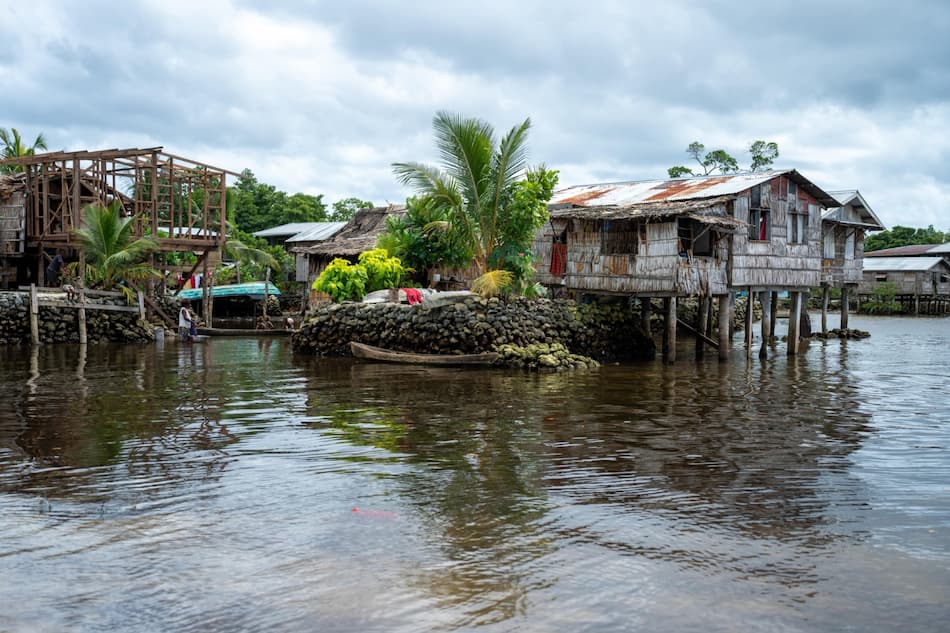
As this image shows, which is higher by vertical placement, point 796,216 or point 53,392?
point 796,216

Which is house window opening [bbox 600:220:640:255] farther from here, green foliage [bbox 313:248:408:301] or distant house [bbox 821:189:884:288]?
→ distant house [bbox 821:189:884:288]

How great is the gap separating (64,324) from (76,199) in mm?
4426

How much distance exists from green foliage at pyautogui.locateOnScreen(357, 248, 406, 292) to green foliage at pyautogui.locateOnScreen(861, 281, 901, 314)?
35.2 meters

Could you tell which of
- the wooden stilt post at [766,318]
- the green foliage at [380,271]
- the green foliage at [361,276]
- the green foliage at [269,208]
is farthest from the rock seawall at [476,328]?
the green foliage at [269,208]

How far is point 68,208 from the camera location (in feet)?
92.6

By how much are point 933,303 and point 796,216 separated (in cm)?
3188

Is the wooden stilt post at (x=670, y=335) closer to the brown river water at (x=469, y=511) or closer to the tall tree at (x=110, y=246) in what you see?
the brown river water at (x=469, y=511)

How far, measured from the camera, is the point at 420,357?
1942 cm

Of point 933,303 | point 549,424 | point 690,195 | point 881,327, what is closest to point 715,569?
point 549,424

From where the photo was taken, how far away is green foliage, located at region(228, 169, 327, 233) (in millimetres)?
47156

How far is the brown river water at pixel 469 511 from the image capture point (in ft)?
18.0

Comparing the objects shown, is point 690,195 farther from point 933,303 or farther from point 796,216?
point 933,303

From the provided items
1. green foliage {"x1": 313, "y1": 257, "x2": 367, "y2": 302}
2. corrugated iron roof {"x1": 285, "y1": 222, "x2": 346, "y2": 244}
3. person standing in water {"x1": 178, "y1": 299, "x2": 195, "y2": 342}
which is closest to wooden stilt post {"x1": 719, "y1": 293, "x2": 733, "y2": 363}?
green foliage {"x1": 313, "y1": 257, "x2": 367, "y2": 302}

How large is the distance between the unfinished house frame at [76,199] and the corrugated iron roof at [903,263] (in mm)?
37055
